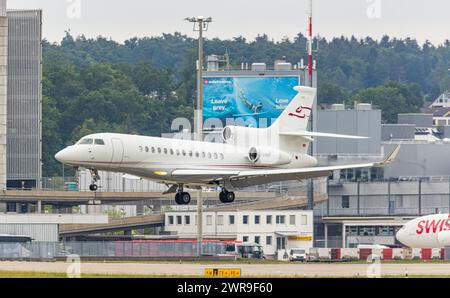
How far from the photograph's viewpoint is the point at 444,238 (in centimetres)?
11744

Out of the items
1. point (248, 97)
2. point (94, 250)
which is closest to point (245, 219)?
point (248, 97)

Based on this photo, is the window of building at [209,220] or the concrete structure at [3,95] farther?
the concrete structure at [3,95]

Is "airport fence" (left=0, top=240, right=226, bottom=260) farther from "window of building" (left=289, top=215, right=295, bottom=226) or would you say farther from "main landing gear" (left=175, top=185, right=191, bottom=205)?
"window of building" (left=289, top=215, right=295, bottom=226)

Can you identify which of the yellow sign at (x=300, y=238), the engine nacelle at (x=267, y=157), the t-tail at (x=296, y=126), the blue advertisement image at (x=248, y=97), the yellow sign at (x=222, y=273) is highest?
the blue advertisement image at (x=248, y=97)

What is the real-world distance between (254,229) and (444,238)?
2632 centimetres

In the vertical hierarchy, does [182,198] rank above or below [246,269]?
A: above

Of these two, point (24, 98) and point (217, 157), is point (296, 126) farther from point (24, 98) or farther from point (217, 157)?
point (24, 98)

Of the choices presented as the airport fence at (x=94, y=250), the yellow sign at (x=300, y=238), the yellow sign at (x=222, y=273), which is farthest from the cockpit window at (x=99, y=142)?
the yellow sign at (x=300, y=238)

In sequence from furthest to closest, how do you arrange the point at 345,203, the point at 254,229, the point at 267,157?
the point at 345,203 < the point at 254,229 < the point at 267,157

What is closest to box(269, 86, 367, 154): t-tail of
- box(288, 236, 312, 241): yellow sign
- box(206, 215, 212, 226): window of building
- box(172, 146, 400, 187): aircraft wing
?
box(172, 146, 400, 187): aircraft wing

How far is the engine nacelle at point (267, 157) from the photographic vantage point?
93.7m

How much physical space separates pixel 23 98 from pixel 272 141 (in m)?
75.9

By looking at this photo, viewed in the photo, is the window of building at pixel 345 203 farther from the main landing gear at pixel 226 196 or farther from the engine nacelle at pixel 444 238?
the main landing gear at pixel 226 196
